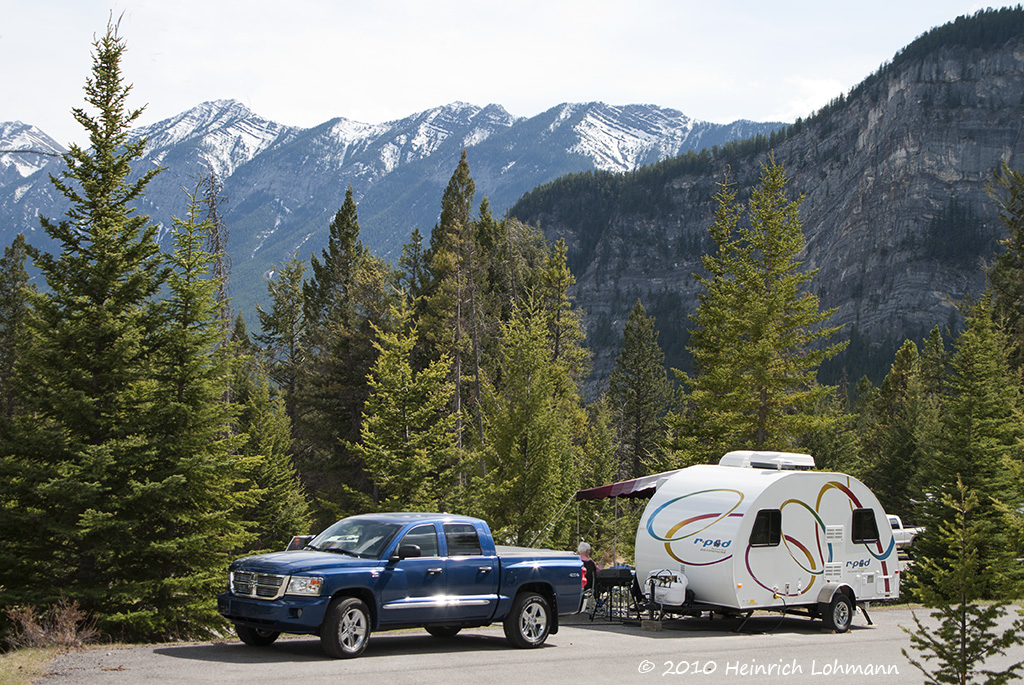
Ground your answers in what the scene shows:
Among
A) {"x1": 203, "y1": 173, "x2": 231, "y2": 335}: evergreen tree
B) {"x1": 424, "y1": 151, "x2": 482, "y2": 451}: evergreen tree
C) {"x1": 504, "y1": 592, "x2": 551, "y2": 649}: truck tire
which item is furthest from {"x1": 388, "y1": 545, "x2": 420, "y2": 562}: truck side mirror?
{"x1": 424, "y1": 151, "x2": 482, "y2": 451}: evergreen tree

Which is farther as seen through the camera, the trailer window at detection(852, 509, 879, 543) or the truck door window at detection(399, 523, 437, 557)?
the trailer window at detection(852, 509, 879, 543)

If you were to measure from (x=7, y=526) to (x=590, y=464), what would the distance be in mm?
27577

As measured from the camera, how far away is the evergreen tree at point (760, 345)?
A: 33562mm

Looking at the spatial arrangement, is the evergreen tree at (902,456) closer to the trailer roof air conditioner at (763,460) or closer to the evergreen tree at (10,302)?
the trailer roof air conditioner at (763,460)

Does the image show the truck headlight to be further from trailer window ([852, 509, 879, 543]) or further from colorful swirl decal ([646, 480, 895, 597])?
trailer window ([852, 509, 879, 543])

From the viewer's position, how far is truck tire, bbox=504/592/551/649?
44.9ft

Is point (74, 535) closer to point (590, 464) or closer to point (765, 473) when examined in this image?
point (765, 473)

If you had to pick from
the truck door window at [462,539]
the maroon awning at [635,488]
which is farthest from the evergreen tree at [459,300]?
the truck door window at [462,539]

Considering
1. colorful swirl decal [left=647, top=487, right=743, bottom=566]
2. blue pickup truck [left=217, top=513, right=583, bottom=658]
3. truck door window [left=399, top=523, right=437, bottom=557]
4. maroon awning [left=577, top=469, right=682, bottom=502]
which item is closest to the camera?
blue pickup truck [left=217, top=513, right=583, bottom=658]

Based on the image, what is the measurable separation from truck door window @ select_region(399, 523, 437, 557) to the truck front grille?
1.91m

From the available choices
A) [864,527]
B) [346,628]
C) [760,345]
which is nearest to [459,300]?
[760,345]

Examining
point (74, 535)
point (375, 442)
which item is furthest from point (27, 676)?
point (375, 442)

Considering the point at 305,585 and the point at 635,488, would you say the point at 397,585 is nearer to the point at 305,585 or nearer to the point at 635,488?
the point at 305,585

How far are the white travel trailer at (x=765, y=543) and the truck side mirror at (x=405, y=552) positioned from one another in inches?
257
